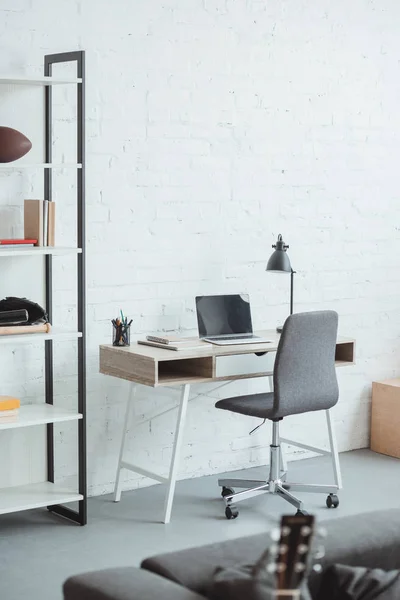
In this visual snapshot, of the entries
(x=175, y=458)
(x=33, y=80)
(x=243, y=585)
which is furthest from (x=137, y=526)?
(x=243, y=585)

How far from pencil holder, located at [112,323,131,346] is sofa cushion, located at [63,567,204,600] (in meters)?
2.37

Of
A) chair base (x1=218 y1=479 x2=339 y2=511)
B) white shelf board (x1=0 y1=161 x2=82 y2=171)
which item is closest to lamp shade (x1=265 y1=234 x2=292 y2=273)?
chair base (x1=218 y1=479 x2=339 y2=511)

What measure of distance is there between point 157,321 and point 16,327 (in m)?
0.95

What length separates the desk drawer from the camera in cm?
425

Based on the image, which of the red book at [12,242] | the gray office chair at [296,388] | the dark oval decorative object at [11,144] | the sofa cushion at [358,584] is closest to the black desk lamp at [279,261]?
the gray office chair at [296,388]

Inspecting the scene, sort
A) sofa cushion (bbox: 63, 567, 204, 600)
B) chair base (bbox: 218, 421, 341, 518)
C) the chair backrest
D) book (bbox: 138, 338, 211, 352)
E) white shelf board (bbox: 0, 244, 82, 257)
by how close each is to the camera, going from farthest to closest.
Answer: chair base (bbox: 218, 421, 341, 518)
book (bbox: 138, 338, 211, 352)
the chair backrest
white shelf board (bbox: 0, 244, 82, 257)
sofa cushion (bbox: 63, 567, 204, 600)

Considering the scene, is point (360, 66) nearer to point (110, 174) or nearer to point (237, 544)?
point (110, 174)

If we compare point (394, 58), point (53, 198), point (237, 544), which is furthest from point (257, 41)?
point (237, 544)

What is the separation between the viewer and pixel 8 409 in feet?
12.7

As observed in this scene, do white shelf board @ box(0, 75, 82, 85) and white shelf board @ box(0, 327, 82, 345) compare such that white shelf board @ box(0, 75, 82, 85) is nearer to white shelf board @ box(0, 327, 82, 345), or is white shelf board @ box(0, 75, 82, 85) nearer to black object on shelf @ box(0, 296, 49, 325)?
black object on shelf @ box(0, 296, 49, 325)

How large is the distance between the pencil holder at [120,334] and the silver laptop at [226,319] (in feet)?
1.16

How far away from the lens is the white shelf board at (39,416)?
384 cm

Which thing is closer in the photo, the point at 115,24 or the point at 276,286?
the point at 115,24

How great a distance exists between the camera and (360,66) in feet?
17.1
